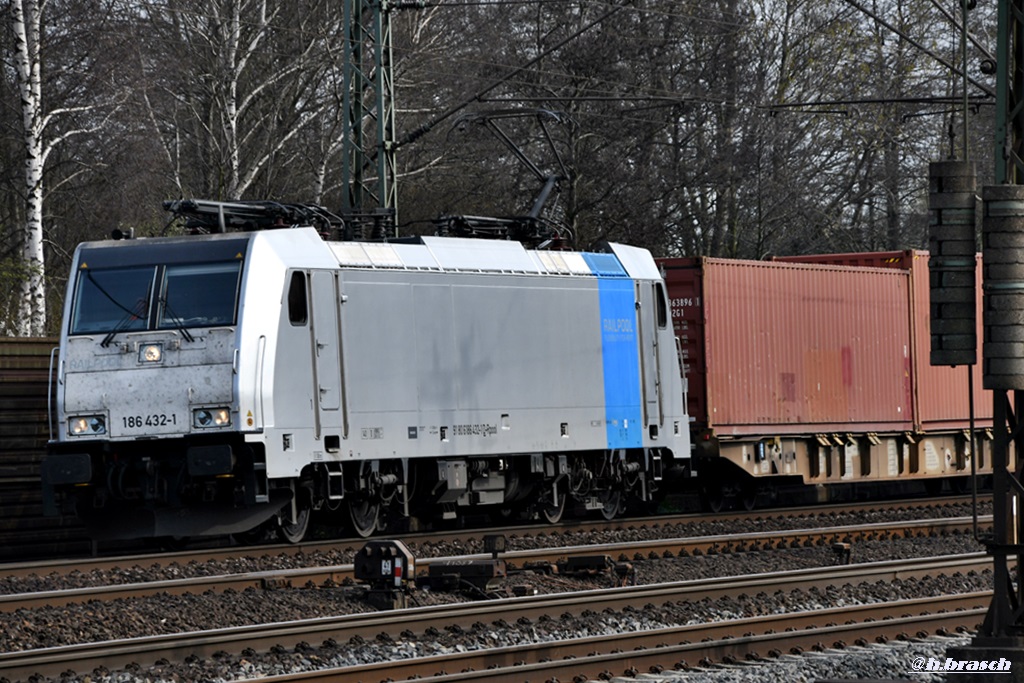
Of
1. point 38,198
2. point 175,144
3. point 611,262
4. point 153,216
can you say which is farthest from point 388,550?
point 175,144

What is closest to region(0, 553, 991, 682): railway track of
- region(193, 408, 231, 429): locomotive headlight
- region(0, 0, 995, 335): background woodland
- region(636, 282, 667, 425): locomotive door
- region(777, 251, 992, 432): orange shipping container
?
region(193, 408, 231, 429): locomotive headlight

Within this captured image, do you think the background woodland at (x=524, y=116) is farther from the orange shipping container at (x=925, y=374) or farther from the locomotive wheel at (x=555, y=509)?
the locomotive wheel at (x=555, y=509)

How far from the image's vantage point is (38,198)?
961 inches

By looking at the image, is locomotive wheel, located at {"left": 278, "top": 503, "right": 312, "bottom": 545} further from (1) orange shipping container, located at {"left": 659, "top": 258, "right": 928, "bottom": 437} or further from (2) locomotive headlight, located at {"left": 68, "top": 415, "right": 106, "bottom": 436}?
(1) orange shipping container, located at {"left": 659, "top": 258, "right": 928, "bottom": 437}

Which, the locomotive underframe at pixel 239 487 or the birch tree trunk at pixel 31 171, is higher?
the birch tree trunk at pixel 31 171

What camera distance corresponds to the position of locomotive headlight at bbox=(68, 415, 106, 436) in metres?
16.5

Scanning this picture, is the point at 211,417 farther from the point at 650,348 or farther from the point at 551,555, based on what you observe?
the point at 650,348

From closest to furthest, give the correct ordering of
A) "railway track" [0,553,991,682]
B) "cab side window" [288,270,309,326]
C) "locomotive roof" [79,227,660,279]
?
1. "railway track" [0,553,991,682]
2. "locomotive roof" [79,227,660,279]
3. "cab side window" [288,270,309,326]

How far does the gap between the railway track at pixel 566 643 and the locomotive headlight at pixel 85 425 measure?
573cm

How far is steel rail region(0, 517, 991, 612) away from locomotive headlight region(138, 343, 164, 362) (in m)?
2.97

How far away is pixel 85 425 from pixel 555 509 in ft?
21.2

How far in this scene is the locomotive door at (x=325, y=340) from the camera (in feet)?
55.9

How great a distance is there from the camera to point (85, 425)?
54.4ft

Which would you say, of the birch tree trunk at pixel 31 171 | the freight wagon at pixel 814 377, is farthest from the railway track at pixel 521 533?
the birch tree trunk at pixel 31 171
